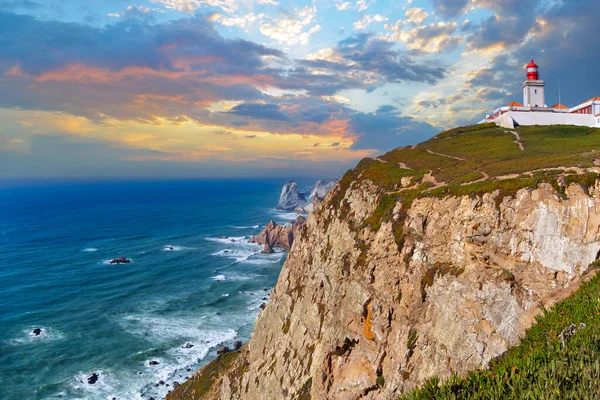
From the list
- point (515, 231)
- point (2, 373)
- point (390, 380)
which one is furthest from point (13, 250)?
point (515, 231)

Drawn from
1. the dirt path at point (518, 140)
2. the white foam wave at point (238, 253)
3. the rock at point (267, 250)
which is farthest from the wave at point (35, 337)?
the dirt path at point (518, 140)

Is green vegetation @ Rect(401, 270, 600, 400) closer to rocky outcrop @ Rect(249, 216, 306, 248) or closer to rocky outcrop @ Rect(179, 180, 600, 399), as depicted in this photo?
rocky outcrop @ Rect(179, 180, 600, 399)

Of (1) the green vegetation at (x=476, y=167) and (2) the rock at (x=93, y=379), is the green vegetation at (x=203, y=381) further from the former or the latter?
(1) the green vegetation at (x=476, y=167)

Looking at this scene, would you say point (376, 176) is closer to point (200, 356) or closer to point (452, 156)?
point (452, 156)

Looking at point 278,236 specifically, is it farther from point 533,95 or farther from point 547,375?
point 547,375

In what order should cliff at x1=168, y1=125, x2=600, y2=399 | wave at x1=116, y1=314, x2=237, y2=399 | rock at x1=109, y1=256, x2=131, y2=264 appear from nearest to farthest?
cliff at x1=168, y1=125, x2=600, y2=399
wave at x1=116, y1=314, x2=237, y2=399
rock at x1=109, y1=256, x2=131, y2=264

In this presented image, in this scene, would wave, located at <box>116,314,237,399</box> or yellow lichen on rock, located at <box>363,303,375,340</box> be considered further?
wave, located at <box>116,314,237,399</box>

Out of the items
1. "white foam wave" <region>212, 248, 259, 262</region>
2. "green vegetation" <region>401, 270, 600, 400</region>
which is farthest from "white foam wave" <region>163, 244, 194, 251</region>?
"green vegetation" <region>401, 270, 600, 400</region>
